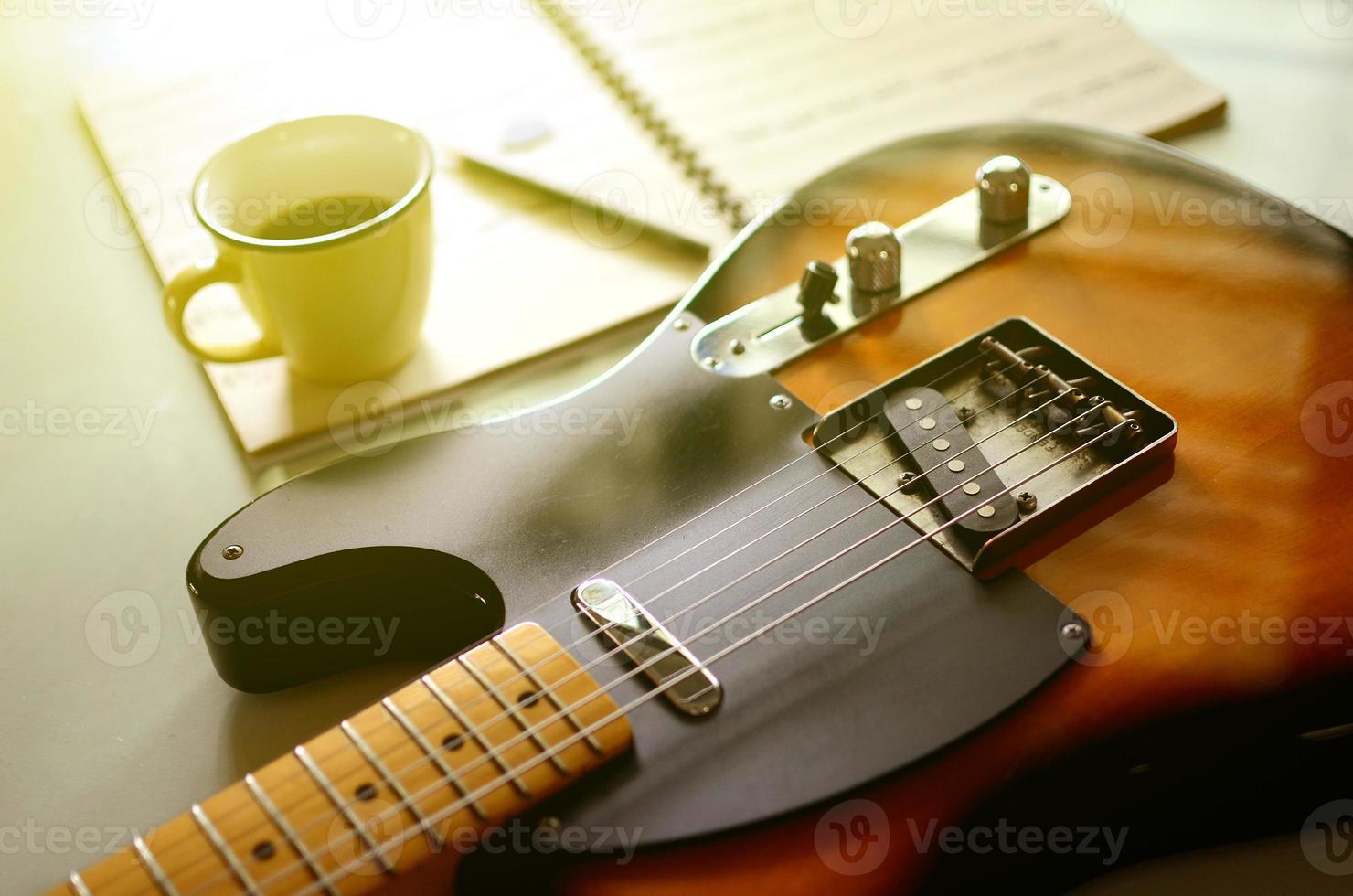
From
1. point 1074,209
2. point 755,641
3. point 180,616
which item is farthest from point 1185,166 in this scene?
point 180,616

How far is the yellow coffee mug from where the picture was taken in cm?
66

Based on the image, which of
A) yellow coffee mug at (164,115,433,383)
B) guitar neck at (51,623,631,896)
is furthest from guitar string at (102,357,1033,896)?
yellow coffee mug at (164,115,433,383)

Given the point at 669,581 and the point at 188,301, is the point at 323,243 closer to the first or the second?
the point at 188,301

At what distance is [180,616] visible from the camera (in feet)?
2.06

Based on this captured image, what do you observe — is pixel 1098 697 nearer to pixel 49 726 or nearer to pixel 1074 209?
pixel 1074 209

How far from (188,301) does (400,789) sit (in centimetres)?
37

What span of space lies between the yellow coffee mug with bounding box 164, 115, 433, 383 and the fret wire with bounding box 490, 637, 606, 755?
0.26 metres

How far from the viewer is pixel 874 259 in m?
0.69

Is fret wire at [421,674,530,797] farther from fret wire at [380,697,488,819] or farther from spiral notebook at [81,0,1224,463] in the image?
spiral notebook at [81,0,1224,463]

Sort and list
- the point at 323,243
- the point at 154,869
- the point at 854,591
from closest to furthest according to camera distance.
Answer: the point at 154,869 → the point at 854,591 → the point at 323,243

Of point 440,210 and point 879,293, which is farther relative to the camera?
point 440,210

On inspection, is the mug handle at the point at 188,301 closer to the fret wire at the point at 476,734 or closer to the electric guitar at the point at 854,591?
the electric guitar at the point at 854,591

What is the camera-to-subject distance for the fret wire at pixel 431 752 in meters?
0.45

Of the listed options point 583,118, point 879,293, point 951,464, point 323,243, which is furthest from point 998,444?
point 583,118
